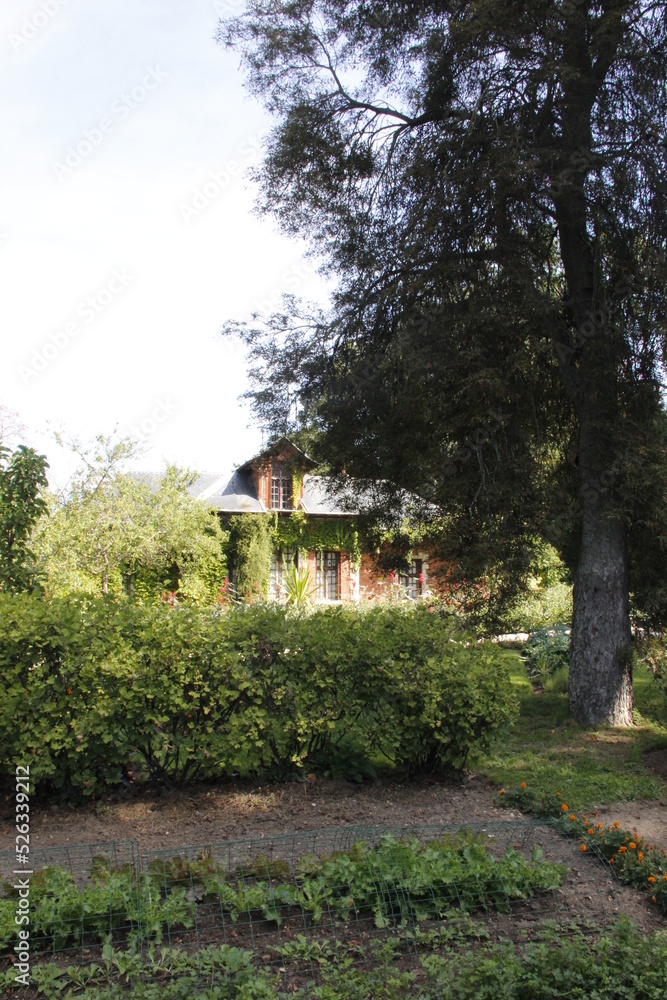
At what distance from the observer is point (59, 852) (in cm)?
412

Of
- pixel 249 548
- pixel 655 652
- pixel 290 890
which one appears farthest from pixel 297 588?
pixel 290 890

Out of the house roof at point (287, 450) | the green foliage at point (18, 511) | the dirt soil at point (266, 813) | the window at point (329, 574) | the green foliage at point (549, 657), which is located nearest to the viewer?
the dirt soil at point (266, 813)

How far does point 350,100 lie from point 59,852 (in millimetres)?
8733

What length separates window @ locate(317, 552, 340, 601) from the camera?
76.9 ft

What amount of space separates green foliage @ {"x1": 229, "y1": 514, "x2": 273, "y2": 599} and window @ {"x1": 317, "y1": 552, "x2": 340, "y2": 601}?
207 centimetres

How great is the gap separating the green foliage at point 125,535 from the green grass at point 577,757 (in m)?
8.35

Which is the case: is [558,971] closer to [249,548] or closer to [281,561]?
[249,548]

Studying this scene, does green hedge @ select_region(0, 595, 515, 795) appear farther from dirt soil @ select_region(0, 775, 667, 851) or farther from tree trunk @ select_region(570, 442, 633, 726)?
tree trunk @ select_region(570, 442, 633, 726)

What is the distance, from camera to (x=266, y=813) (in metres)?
4.85

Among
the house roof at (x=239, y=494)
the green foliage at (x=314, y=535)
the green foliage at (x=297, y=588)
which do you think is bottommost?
the green foliage at (x=297, y=588)

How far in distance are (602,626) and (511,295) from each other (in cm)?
357

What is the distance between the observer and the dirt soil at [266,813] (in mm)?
4516

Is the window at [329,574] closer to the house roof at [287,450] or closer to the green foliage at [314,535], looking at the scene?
the green foliage at [314,535]

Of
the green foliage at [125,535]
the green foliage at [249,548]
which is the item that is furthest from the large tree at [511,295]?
the green foliage at [249,548]
